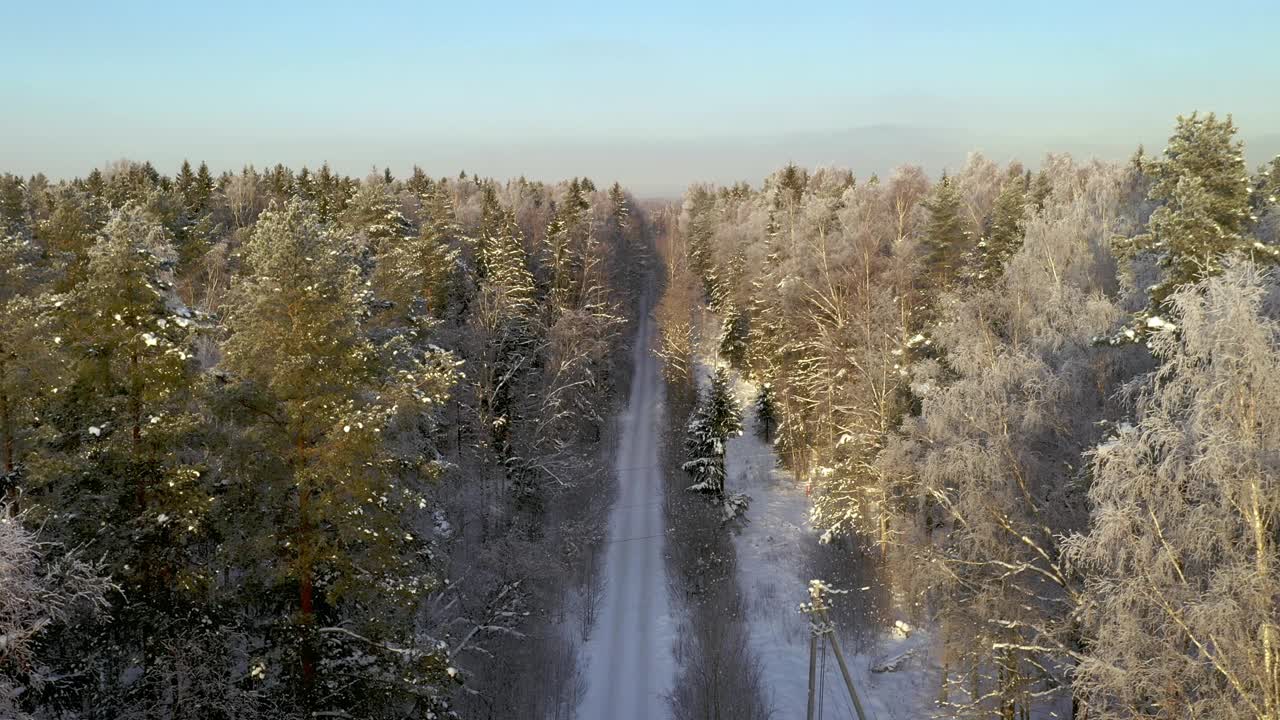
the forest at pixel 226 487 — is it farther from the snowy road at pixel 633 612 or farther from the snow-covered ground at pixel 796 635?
the snow-covered ground at pixel 796 635

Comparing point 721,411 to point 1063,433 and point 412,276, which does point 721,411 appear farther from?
point 1063,433

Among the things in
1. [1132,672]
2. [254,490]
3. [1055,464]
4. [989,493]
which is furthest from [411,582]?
[1055,464]

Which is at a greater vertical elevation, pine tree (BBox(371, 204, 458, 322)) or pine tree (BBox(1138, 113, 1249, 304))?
pine tree (BBox(1138, 113, 1249, 304))

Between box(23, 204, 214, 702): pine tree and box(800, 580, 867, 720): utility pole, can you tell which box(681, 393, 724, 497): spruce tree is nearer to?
box(800, 580, 867, 720): utility pole

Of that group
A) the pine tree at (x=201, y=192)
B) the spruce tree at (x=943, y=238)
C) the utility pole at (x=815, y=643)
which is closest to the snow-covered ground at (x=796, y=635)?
the utility pole at (x=815, y=643)

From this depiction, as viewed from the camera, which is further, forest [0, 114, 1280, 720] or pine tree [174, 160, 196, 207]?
pine tree [174, 160, 196, 207]

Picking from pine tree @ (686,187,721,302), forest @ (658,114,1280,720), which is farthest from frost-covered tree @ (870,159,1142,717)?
pine tree @ (686,187,721,302)

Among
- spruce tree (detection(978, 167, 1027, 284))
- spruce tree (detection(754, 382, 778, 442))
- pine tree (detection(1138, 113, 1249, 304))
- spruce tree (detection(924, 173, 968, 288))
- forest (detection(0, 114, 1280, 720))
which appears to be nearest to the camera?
forest (detection(0, 114, 1280, 720))
